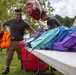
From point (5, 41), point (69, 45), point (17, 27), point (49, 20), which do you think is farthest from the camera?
point (17, 27)

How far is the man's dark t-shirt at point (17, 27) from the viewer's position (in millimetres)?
8549

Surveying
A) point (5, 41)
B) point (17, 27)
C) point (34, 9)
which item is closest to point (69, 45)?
point (34, 9)

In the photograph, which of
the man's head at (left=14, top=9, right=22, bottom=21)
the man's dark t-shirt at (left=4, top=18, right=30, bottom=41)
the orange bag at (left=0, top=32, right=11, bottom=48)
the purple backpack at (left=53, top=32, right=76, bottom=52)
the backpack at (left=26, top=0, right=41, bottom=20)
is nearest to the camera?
the purple backpack at (left=53, top=32, right=76, bottom=52)

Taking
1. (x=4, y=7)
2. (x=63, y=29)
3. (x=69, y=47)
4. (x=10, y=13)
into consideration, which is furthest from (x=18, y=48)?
(x=10, y=13)

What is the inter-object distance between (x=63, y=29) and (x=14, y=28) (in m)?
4.10

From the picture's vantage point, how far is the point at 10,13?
3175 centimetres

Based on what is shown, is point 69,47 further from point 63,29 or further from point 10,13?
point 10,13

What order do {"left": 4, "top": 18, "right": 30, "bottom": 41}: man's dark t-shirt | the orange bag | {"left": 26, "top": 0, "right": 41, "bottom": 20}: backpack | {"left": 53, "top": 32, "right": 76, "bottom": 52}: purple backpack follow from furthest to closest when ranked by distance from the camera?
{"left": 4, "top": 18, "right": 30, "bottom": 41}: man's dark t-shirt
the orange bag
{"left": 26, "top": 0, "right": 41, "bottom": 20}: backpack
{"left": 53, "top": 32, "right": 76, "bottom": 52}: purple backpack

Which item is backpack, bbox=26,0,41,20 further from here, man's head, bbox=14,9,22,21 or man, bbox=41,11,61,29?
man's head, bbox=14,9,22,21

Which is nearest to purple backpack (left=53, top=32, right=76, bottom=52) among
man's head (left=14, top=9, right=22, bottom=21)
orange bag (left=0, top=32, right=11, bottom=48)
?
orange bag (left=0, top=32, right=11, bottom=48)

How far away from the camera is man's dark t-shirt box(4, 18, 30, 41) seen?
28.0 ft

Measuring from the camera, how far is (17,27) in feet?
28.1

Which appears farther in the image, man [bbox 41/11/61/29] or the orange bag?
the orange bag

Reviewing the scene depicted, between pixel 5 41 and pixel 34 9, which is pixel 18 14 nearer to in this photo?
pixel 5 41
